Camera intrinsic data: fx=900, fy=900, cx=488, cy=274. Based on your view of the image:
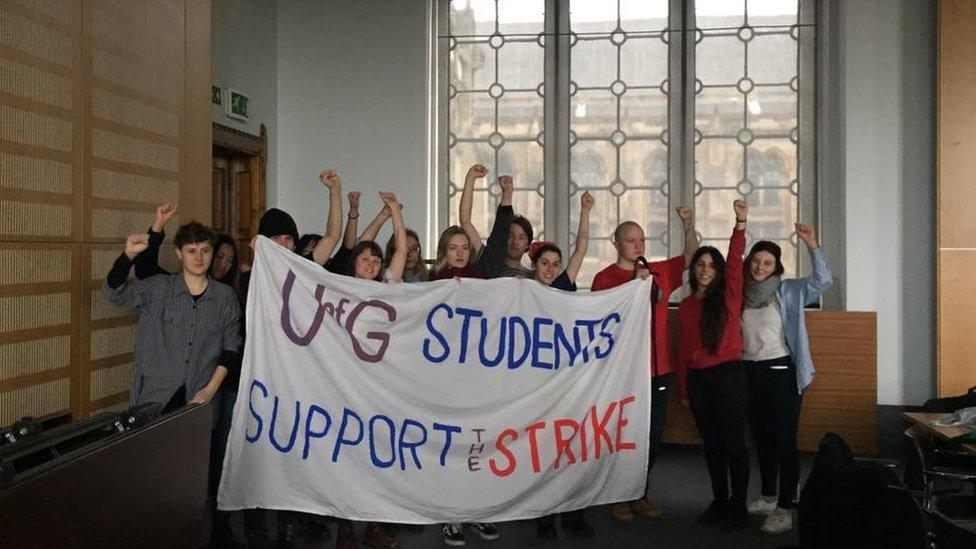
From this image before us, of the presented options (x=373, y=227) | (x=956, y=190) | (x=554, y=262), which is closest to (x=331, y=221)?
(x=373, y=227)

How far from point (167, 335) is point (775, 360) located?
8.58 feet

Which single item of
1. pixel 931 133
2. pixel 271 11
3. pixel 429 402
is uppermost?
pixel 271 11

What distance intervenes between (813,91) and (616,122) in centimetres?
133

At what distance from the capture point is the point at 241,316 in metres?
3.61

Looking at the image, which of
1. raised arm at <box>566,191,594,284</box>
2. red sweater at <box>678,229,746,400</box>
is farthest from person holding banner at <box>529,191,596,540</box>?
red sweater at <box>678,229,746,400</box>

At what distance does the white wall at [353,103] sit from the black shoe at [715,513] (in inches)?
115

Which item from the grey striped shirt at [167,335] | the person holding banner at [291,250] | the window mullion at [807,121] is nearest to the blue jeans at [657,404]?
the person holding banner at [291,250]

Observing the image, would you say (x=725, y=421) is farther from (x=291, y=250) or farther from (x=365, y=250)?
(x=291, y=250)

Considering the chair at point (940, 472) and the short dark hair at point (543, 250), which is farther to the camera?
the short dark hair at point (543, 250)

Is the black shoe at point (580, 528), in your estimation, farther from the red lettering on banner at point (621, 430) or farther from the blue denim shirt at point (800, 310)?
the blue denim shirt at point (800, 310)

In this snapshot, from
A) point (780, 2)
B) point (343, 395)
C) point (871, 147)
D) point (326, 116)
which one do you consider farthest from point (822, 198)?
point (343, 395)

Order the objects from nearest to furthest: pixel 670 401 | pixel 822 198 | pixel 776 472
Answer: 1. pixel 776 472
2. pixel 670 401
3. pixel 822 198

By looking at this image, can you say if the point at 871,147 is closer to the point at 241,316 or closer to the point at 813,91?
the point at 813,91

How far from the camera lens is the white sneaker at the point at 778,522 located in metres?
3.89
